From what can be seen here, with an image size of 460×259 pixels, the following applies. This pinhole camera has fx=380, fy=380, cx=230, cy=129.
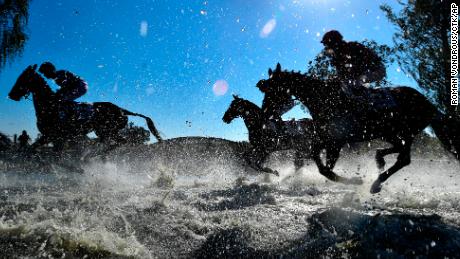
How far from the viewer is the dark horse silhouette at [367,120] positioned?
289 inches

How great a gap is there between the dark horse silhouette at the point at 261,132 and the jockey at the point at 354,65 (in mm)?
3454

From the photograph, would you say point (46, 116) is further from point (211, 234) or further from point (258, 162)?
point (211, 234)

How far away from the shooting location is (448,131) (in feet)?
23.9

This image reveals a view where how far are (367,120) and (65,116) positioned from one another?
8.17 meters

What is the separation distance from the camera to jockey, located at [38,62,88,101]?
410 inches

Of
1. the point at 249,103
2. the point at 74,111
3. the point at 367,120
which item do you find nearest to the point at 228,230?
the point at 367,120

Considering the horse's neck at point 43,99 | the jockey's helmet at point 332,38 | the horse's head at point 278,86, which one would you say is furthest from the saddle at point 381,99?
the horse's neck at point 43,99

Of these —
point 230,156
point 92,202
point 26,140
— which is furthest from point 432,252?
point 26,140

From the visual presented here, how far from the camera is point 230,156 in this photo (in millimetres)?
15992

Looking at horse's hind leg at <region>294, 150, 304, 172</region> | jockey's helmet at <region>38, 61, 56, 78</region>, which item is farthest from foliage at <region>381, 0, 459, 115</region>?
jockey's helmet at <region>38, 61, 56, 78</region>

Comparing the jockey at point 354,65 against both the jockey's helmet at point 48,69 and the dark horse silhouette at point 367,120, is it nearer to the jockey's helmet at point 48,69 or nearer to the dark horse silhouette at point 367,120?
the dark horse silhouette at point 367,120

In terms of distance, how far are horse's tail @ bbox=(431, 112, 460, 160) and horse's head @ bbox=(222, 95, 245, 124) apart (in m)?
5.11

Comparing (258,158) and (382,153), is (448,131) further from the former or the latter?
(258,158)

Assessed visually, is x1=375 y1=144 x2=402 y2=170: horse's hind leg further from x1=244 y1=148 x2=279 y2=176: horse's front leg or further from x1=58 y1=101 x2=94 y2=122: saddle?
x1=58 y1=101 x2=94 y2=122: saddle
